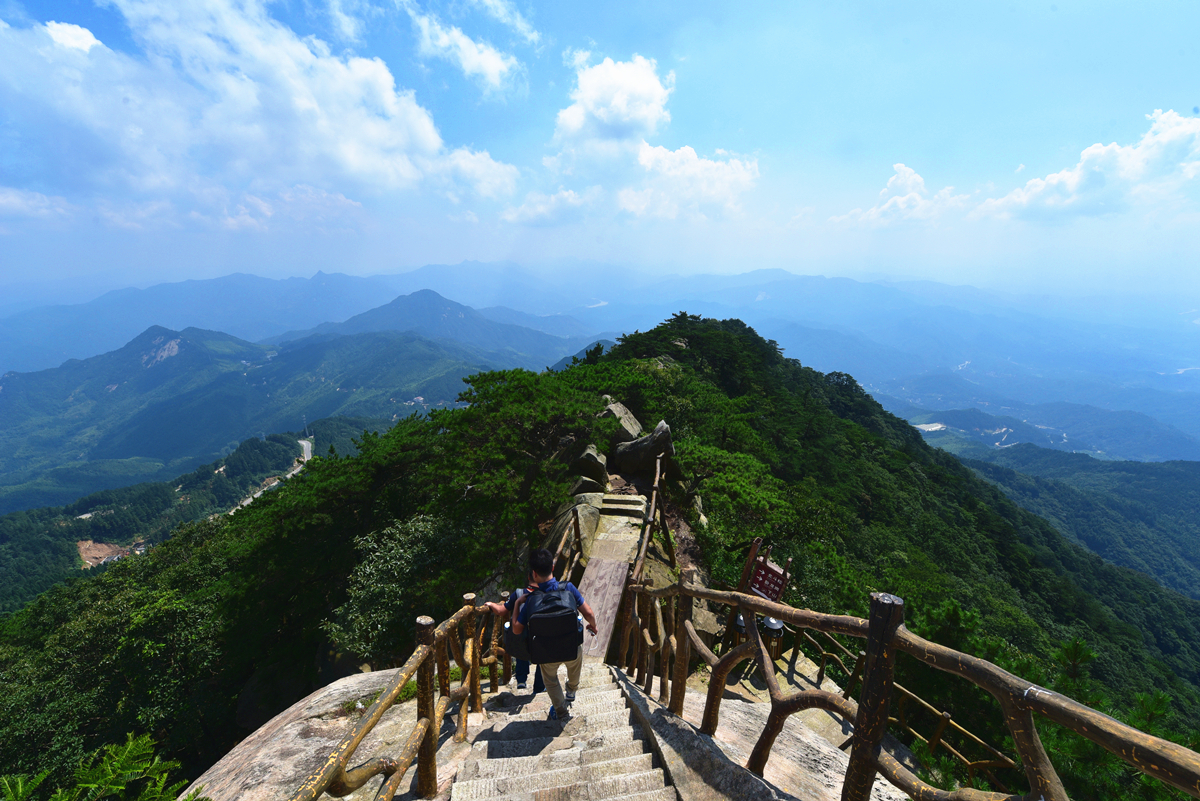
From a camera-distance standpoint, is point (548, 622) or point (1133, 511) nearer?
point (548, 622)

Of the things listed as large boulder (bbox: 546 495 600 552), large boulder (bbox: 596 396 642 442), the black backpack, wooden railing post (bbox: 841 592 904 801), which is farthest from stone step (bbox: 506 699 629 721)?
large boulder (bbox: 596 396 642 442)

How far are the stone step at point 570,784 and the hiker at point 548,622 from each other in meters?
1.06

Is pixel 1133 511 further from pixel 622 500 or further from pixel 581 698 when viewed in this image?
pixel 581 698

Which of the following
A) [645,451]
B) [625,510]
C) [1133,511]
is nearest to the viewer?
[625,510]

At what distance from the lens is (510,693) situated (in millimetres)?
5980

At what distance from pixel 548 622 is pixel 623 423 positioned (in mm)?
12303

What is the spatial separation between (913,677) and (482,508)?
30.9 feet

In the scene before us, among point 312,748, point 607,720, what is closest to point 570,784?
point 607,720

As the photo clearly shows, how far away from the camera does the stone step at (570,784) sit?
11.0 ft

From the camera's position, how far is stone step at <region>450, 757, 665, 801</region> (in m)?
3.37

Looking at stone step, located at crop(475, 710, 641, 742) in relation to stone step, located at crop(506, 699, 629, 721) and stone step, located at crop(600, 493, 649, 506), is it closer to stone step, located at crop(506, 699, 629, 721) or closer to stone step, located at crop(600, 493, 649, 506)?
stone step, located at crop(506, 699, 629, 721)

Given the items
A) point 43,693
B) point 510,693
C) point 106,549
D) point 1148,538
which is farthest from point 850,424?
point 106,549

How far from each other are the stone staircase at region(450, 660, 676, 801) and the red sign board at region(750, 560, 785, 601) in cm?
261

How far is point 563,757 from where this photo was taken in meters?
4.01
